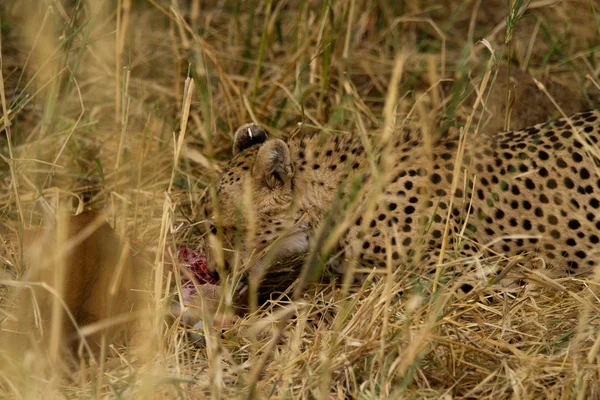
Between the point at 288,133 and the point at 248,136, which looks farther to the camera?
the point at 288,133

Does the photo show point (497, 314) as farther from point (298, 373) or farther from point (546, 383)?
point (298, 373)

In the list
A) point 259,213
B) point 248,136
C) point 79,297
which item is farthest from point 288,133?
point 79,297

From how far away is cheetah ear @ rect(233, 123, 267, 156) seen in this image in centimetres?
373

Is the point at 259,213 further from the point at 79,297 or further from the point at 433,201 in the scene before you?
the point at 79,297

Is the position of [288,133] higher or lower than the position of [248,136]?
lower

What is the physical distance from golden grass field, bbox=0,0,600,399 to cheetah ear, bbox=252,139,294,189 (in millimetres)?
237

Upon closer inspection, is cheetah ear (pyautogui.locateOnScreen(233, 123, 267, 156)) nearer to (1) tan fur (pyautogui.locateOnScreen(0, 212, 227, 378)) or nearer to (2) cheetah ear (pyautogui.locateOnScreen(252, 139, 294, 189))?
(2) cheetah ear (pyautogui.locateOnScreen(252, 139, 294, 189))

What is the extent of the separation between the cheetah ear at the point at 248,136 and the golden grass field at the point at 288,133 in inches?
6.6

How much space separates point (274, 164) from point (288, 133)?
1.00 m

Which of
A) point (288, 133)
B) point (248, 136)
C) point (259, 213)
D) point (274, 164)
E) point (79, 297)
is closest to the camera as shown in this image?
point (79, 297)

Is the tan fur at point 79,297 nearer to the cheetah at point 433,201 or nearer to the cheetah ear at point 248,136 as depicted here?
the cheetah at point 433,201

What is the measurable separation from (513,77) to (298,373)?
246cm

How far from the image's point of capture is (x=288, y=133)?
14.5 feet

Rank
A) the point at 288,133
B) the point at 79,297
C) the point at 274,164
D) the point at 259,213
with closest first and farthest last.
Answer: the point at 79,297, the point at 274,164, the point at 259,213, the point at 288,133
